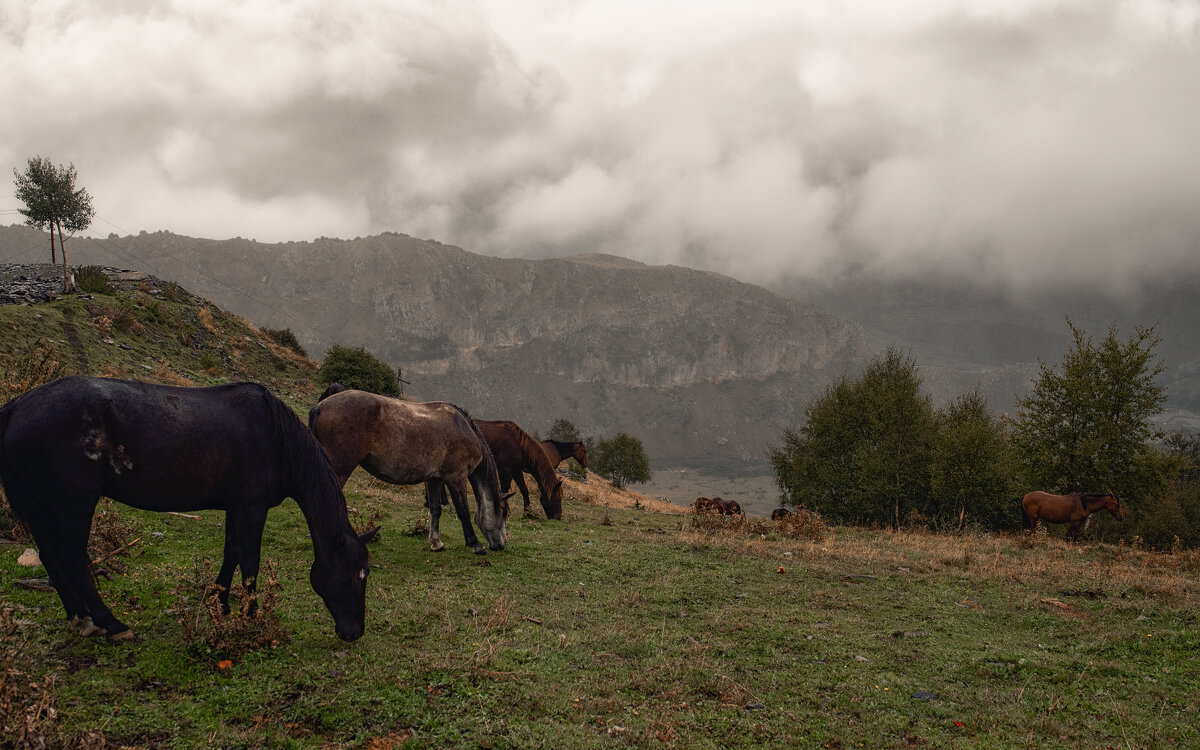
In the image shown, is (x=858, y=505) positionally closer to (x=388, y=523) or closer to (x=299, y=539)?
(x=388, y=523)

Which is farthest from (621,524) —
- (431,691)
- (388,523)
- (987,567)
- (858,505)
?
(858,505)

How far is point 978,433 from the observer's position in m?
30.5

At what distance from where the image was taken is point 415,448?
10.8m

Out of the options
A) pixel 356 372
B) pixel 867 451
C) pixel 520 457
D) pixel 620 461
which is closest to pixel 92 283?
pixel 356 372

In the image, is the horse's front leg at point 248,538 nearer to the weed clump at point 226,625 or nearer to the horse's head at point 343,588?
the weed clump at point 226,625

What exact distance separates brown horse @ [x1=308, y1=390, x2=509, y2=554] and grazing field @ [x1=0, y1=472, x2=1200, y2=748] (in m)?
0.88

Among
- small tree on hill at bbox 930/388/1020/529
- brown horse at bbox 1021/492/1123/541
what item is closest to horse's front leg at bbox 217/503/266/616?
brown horse at bbox 1021/492/1123/541

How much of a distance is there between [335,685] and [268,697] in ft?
1.94

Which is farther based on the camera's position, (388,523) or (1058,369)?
(1058,369)

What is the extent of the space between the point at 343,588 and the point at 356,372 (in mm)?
35258

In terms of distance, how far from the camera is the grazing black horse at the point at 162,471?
558 centimetres

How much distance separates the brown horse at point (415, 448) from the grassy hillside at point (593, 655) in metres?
0.90

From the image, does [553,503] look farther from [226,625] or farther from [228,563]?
[226,625]

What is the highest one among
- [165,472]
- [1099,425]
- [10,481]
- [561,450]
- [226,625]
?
[1099,425]
